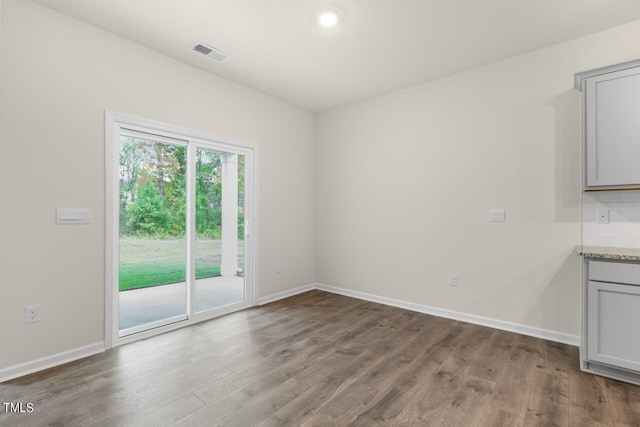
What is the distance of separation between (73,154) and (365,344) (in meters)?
3.12

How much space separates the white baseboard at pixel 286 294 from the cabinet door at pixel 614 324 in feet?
11.1

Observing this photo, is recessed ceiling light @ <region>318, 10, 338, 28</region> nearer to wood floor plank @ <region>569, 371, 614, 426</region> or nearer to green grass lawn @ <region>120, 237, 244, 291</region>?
green grass lawn @ <region>120, 237, 244, 291</region>

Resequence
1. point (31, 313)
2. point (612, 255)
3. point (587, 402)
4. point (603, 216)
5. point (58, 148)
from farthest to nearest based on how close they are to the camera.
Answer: point (603, 216) < point (58, 148) < point (31, 313) < point (612, 255) < point (587, 402)

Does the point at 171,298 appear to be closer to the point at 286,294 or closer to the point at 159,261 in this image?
the point at 159,261

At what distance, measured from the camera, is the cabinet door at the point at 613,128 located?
2389mm

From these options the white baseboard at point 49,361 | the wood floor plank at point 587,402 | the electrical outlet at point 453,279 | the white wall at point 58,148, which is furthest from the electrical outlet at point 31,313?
the electrical outlet at point 453,279

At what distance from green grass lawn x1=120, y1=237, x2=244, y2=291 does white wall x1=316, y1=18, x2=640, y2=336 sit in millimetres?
1955

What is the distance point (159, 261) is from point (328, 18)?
2960mm

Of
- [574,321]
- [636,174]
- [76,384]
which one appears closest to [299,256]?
[76,384]

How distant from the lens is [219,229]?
383 centimetres

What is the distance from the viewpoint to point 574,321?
289 cm

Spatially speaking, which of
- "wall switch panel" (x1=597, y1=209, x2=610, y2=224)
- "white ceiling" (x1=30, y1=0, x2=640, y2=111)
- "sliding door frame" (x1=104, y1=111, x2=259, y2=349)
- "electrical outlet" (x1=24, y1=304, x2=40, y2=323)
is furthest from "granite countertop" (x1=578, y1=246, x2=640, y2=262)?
"electrical outlet" (x1=24, y1=304, x2=40, y2=323)

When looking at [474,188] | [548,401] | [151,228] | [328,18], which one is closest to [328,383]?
[548,401]

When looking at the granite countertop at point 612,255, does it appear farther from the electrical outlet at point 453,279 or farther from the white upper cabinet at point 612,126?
the electrical outlet at point 453,279
